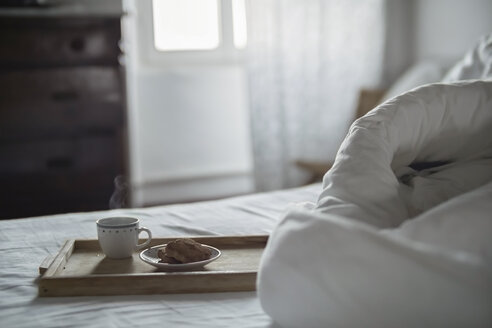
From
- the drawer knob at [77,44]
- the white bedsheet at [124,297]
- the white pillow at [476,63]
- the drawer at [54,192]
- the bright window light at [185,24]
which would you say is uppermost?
the bright window light at [185,24]

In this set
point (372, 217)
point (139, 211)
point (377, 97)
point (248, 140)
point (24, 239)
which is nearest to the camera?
point (372, 217)

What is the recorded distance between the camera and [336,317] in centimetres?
68

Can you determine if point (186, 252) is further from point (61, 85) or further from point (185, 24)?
point (185, 24)

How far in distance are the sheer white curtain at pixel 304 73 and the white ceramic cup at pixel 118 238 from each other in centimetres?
217

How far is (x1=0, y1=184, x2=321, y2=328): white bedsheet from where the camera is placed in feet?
2.74

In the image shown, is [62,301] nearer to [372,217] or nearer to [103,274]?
[103,274]

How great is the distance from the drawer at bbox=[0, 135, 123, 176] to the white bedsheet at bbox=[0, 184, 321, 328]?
1.07m

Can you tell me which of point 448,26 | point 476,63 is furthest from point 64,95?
point 448,26

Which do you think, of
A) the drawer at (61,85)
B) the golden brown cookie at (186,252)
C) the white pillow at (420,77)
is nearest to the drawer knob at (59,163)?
the drawer at (61,85)

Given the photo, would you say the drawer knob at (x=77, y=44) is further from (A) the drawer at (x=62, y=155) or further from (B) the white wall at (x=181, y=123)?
(B) the white wall at (x=181, y=123)

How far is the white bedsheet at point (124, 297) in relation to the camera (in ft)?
2.74

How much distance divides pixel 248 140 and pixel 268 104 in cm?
30

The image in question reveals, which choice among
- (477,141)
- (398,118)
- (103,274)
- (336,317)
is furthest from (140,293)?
(477,141)

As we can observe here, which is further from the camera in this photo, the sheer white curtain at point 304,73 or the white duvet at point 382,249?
the sheer white curtain at point 304,73
